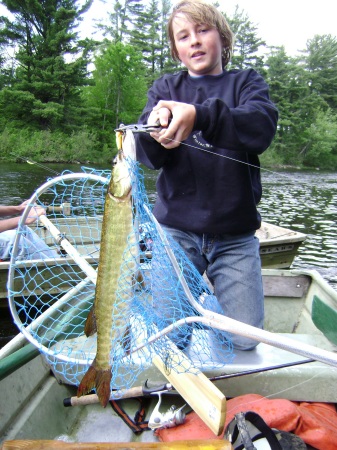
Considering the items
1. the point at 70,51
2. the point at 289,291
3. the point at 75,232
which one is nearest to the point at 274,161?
the point at 70,51

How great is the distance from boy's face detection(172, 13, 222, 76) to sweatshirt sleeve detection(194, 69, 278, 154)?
31cm

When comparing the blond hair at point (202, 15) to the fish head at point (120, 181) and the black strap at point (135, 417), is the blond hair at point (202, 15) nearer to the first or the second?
the fish head at point (120, 181)

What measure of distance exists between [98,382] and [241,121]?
1547 millimetres

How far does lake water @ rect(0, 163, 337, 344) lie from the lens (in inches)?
412

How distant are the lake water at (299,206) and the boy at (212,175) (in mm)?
4557

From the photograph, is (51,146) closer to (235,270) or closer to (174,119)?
(235,270)

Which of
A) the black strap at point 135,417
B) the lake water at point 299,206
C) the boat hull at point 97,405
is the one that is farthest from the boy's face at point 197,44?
the lake water at point 299,206

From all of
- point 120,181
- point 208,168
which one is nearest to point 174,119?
point 120,181

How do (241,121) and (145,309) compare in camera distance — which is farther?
(145,309)

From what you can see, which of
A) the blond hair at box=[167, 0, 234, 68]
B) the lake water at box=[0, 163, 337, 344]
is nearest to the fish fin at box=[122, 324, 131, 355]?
the blond hair at box=[167, 0, 234, 68]

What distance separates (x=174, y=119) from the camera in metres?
1.73

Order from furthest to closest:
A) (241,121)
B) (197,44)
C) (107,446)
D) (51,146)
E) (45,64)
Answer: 1. (45,64)
2. (51,146)
3. (197,44)
4. (241,121)
5. (107,446)

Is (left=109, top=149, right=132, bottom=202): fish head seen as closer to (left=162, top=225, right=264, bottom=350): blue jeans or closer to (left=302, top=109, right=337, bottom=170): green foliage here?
(left=162, top=225, right=264, bottom=350): blue jeans

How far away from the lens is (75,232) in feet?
27.0
